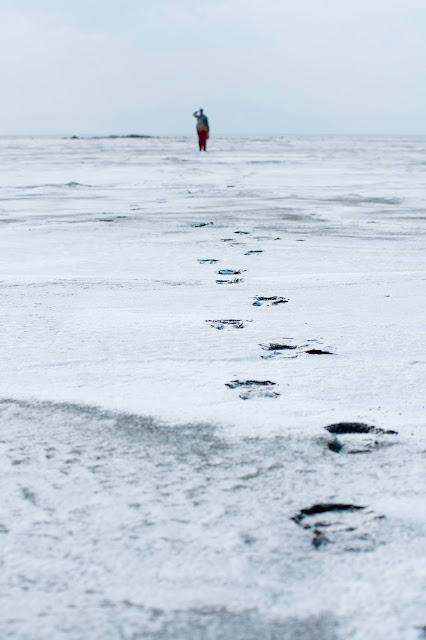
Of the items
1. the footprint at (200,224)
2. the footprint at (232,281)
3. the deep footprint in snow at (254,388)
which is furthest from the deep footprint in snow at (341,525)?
the footprint at (200,224)

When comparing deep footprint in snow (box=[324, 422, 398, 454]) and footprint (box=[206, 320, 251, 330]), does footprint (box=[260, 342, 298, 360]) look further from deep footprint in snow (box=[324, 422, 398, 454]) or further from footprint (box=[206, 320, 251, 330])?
deep footprint in snow (box=[324, 422, 398, 454])

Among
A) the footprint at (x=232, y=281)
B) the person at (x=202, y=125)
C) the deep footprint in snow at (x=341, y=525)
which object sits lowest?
the deep footprint in snow at (x=341, y=525)

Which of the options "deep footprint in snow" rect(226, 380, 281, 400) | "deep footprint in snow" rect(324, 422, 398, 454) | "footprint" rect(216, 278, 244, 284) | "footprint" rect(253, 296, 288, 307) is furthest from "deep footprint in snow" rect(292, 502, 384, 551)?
"footprint" rect(216, 278, 244, 284)

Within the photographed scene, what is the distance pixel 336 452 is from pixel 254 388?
41cm

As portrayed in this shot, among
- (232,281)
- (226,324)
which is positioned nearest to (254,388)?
(226,324)

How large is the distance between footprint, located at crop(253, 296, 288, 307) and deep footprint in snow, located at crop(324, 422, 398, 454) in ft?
3.98

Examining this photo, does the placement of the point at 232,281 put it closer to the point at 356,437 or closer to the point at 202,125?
the point at 356,437

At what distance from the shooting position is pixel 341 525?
118 centimetres

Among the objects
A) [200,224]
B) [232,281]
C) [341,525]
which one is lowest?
[341,525]

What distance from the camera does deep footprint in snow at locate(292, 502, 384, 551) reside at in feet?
3.72

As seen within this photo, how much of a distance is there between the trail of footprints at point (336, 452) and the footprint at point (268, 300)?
364 mm

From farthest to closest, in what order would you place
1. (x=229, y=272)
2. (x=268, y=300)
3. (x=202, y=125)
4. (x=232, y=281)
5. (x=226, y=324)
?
1. (x=202, y=125)
2. (x=229, y=272)
3. (x=232, y=281)
4. (x=268, y=300)
5. (x=226, y=324)

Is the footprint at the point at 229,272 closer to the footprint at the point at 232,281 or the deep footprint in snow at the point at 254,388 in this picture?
the footprint at the point at 232,281

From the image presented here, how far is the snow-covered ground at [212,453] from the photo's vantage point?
99 cm
